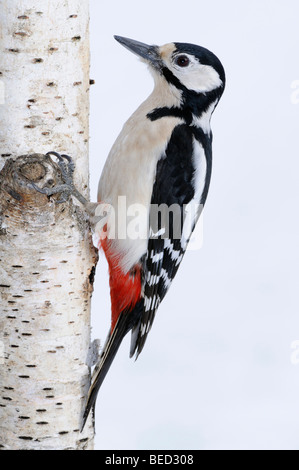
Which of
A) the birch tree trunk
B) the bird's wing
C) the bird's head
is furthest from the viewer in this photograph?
the bird's head

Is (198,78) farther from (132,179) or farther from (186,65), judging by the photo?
(132,179)

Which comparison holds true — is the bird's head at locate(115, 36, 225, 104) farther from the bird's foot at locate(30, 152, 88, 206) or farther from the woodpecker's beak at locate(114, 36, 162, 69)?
the bird's foot at locate(30, 152, 88, 206)

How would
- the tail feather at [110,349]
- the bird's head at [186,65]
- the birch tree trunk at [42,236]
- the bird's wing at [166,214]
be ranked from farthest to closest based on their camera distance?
the bird's head at [186,65] → the bird's wing at [166,214] → the tail feather at [110,349] → the birch tree trunk at [42,236]

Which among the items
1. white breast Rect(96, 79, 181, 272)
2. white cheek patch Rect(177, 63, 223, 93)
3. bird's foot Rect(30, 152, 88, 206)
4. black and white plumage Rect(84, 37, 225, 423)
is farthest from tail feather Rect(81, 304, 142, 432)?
white cheek patch Rect(177, 63, 223, 93)

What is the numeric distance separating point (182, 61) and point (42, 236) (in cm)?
77

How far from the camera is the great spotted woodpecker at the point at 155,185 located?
1797 mm

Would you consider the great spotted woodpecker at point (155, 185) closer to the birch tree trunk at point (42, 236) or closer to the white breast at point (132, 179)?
the white breast at point (132, 179)

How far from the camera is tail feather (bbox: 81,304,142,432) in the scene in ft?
5.58

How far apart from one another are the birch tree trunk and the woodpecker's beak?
1.21 feet

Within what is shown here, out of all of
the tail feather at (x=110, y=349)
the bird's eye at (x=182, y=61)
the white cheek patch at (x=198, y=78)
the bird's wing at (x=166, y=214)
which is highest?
the bird's eye at (x=182, y=61)

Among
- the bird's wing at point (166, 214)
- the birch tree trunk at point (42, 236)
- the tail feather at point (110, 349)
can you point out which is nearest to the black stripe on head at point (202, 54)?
the bird's wing at point (166, 214)

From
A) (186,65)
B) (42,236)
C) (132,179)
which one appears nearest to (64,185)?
(42,236)

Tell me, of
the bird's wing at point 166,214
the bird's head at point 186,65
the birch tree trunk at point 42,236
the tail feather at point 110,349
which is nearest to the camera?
the birch tree trunk at point 42,236

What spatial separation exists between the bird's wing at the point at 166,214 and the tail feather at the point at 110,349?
→ 3 centimetres
